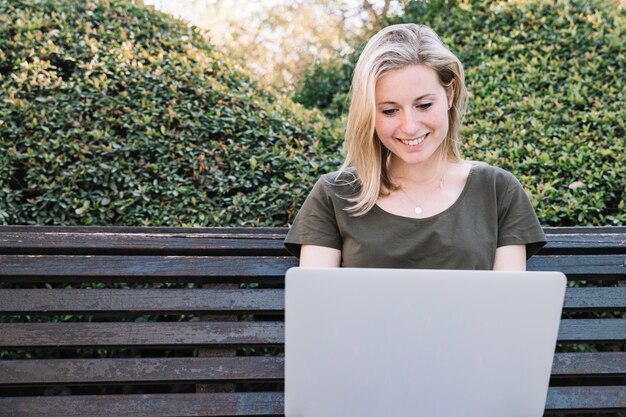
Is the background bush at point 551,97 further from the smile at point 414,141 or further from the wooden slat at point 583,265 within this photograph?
the smile at point 414,141

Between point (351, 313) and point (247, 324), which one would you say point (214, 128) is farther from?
point (351, 313)

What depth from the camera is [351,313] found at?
1.24m

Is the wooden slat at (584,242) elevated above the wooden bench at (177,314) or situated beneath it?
elevated above

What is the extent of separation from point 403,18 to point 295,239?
251 centimetres

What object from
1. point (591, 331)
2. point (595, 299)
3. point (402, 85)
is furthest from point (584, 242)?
point (402, 85)

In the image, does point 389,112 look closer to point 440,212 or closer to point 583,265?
point 440,212

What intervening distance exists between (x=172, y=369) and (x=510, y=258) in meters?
1.09

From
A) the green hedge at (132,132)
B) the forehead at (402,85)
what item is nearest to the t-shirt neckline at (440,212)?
the forehead at (402,85)

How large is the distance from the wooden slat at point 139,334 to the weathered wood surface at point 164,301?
0.04m

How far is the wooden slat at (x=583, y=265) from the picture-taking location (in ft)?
6.88

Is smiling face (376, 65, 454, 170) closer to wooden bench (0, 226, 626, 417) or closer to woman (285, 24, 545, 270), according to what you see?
woman (285, 24, 545, 270)

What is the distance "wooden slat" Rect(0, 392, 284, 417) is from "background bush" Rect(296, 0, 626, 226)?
126cm

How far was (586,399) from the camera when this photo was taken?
6.62 ft

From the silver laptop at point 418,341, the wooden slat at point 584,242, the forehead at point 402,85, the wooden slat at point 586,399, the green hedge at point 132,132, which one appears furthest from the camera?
the green hedge at point 132,132
